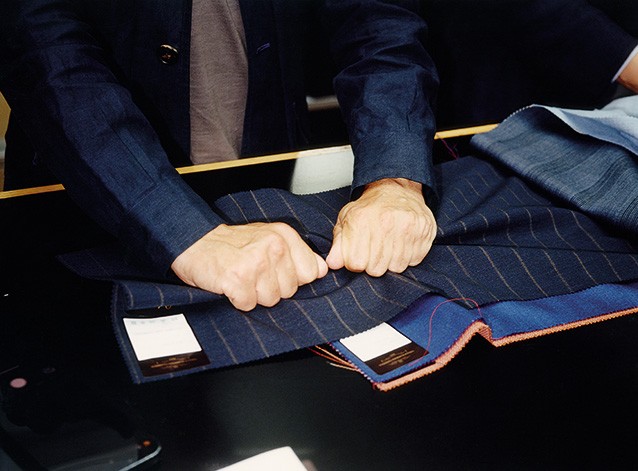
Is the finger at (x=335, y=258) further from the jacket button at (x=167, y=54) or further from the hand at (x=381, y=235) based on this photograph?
the jacket button at (x=167, y=54)

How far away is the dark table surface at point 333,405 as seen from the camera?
1.58 feet

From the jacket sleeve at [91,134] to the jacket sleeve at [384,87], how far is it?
28cm

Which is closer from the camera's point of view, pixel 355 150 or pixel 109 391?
pixel 109 391

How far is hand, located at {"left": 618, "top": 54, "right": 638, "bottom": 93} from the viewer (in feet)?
4.02

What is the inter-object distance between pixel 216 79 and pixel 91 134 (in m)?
0.36

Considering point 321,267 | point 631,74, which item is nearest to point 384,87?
point 321,267

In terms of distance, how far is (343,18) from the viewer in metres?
1.14

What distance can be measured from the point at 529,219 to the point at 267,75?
569 millimetres

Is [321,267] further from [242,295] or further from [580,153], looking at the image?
[580,153]

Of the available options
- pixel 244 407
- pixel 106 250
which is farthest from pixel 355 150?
pixel 244 407

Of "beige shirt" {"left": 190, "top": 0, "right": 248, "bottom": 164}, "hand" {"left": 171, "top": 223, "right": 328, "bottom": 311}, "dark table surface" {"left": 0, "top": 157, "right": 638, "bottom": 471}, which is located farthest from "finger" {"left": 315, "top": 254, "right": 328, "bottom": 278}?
"beige shirt" {"left": 190, "top": 0, "right": 248, "bottom": 164}

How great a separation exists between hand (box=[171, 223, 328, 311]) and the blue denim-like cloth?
0.39 meters

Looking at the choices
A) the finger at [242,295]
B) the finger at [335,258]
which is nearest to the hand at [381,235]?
the finger at [335,258]

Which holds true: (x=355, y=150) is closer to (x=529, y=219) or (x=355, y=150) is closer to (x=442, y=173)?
(x=442, y=173)
